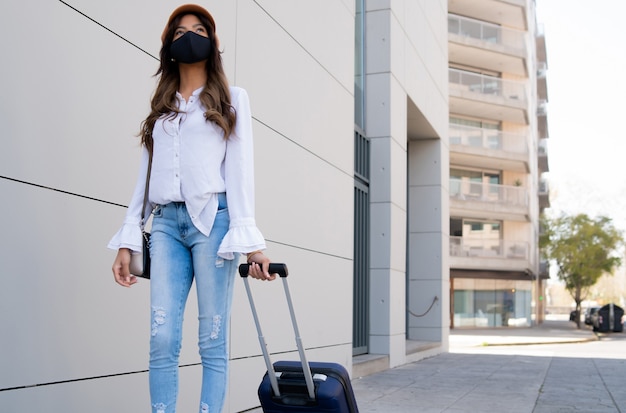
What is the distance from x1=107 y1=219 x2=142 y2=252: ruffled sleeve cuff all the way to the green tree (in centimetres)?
4144

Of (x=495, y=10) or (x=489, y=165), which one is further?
(x=495, y=10)

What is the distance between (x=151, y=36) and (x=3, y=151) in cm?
161

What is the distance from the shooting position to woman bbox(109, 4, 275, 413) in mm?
2938

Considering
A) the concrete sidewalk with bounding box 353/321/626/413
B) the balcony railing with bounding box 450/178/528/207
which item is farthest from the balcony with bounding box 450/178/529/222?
A: the concrete sidewalk with bounding box 353/321/626/413

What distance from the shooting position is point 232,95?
329 cm

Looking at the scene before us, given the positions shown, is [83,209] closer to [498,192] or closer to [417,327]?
[417,327]

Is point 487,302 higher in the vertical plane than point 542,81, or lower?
lower

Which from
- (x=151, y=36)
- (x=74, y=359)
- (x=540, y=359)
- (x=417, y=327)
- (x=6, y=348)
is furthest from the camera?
(x=417, y=327)

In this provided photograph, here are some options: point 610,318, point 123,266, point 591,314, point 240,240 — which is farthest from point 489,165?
point 123,266

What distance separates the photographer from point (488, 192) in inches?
1585

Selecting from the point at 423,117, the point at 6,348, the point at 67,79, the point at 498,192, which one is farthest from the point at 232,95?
the point at 498,192

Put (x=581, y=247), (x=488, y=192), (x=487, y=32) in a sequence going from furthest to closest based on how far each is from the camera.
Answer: (x=487, y=32) < (x=581, y=247) < (x=488, y=192)

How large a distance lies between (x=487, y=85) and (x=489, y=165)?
182 inches

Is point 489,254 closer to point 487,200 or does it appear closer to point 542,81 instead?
point 487,200
